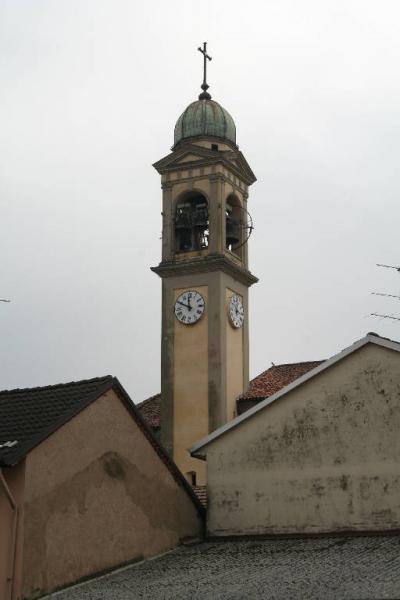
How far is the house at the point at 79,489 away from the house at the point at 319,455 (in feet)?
4.48

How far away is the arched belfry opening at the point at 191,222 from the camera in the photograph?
35.0 m

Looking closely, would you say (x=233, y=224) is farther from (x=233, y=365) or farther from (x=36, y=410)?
(x=36, y=410)

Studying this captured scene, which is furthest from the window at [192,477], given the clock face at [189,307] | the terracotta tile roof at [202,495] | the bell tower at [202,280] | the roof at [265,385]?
the terracotta tile roof at [202,495]

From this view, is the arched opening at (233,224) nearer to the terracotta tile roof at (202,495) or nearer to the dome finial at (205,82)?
the dome finial at (205,82)

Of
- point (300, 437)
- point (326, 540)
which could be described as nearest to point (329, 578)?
point (326, 540)

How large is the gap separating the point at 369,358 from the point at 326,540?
4093mm

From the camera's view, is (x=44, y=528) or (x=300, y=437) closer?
(x=44, y=528)

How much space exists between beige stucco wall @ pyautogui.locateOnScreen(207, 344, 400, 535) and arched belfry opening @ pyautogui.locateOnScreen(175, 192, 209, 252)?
14611 mm

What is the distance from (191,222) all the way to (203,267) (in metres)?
2.25

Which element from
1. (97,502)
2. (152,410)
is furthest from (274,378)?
(97,502)

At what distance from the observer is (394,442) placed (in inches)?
771

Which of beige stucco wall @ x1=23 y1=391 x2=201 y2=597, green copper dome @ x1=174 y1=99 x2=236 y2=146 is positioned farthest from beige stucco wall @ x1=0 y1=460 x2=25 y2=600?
green copper dome @ x1=174 y1=99 x2=236 y2=146

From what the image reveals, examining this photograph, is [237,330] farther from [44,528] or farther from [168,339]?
[44,528]

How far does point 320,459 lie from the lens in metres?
20.3
